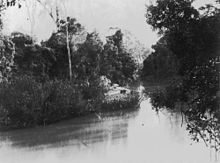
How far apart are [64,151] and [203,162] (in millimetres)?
6847

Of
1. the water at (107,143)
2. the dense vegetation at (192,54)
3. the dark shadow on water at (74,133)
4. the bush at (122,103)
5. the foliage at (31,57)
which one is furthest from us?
the foliage at (31,57)

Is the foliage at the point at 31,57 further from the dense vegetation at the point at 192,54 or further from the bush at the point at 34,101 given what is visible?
the dense vegetation at the point at 192,54

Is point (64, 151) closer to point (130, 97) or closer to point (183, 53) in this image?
point (130, 97)

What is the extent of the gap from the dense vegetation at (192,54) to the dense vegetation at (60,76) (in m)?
14.9

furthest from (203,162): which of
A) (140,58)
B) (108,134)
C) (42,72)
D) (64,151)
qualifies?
(140,58)

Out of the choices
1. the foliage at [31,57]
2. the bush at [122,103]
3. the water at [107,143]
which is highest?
the foliage at [31,57]

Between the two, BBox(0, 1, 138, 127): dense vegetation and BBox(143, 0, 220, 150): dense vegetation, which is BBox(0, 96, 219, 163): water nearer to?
BBox(0, 1, 138, 127): dense vegetation

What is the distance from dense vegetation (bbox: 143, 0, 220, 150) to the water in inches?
325

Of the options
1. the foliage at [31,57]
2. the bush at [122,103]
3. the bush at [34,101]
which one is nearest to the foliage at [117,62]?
the bush at [122,103]

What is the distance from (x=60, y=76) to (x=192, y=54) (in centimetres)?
2618

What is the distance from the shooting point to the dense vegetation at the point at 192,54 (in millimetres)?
4938

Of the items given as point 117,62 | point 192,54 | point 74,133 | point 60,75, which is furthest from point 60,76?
point 192,54

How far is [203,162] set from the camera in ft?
45.7

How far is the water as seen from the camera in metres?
16.0
